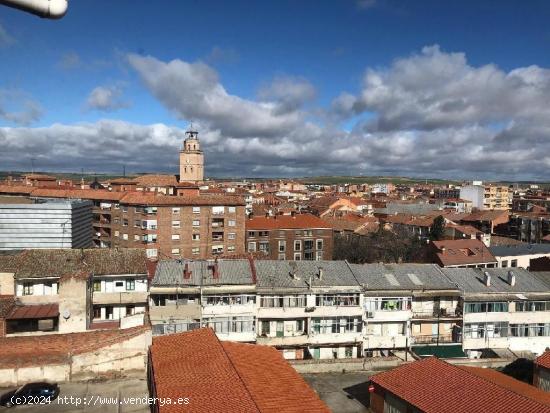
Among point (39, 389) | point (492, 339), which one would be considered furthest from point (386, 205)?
point (39, 389)

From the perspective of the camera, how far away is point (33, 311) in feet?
94.2

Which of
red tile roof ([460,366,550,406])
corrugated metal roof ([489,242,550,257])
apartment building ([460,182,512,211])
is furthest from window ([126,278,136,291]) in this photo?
apartment building ([460,182,512,211])

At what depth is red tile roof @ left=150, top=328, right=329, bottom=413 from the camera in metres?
18.5

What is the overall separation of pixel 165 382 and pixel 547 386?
2077 centimetres

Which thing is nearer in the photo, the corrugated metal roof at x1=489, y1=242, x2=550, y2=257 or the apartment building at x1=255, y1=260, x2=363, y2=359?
the apartment building at x1=255, y1=260, x2=363, y2=359

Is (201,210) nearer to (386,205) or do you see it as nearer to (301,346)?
(301,346)

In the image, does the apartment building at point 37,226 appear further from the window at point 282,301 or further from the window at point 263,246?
the window at point 263,246

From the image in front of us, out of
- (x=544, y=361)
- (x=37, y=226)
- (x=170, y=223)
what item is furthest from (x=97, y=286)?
(x=170, y=223)

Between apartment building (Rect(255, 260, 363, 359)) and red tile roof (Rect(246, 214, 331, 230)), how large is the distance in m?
38.4

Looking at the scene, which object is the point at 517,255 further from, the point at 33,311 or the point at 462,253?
the point at 33,311

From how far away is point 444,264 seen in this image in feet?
188

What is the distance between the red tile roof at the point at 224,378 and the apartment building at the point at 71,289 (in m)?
6.40

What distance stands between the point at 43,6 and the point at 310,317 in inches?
1255

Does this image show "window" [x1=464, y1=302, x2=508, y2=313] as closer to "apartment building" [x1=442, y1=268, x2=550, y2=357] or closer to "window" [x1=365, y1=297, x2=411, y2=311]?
"apartment building" [x1=442, y1=268, x2=550, y2=357]
